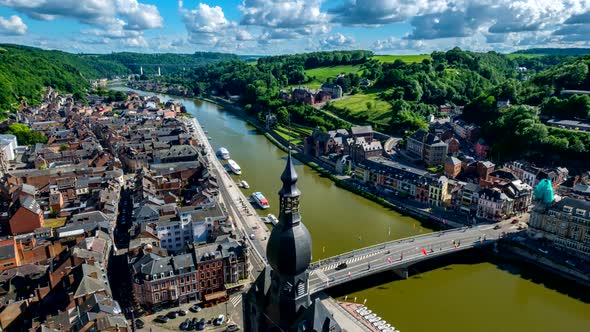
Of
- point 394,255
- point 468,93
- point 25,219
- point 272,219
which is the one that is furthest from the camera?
point 468,93

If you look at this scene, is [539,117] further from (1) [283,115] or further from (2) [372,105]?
(1) [283,115]

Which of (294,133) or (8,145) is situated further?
(294,133)

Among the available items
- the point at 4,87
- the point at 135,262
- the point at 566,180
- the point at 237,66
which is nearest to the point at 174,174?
the point at 135,262

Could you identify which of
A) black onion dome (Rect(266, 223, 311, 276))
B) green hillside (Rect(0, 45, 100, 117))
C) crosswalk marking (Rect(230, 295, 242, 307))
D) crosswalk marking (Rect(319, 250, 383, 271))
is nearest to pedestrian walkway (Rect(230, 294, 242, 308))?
crosswalk marking (Rect(230, 295, 242, 307))

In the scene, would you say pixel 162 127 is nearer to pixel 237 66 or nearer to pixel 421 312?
pixel 421 312

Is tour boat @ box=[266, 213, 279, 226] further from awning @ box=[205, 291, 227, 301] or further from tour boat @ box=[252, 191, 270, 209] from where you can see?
awning @ box=[205, 291, 227, 301]

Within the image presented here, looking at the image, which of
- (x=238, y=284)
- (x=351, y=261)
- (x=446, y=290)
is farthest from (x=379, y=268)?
(x=238, y=284)

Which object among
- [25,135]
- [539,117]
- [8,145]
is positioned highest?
[539,117]

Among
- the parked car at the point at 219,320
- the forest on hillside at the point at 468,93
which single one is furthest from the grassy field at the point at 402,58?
the parked car at the point at 219,320

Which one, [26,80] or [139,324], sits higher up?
[26,80]
